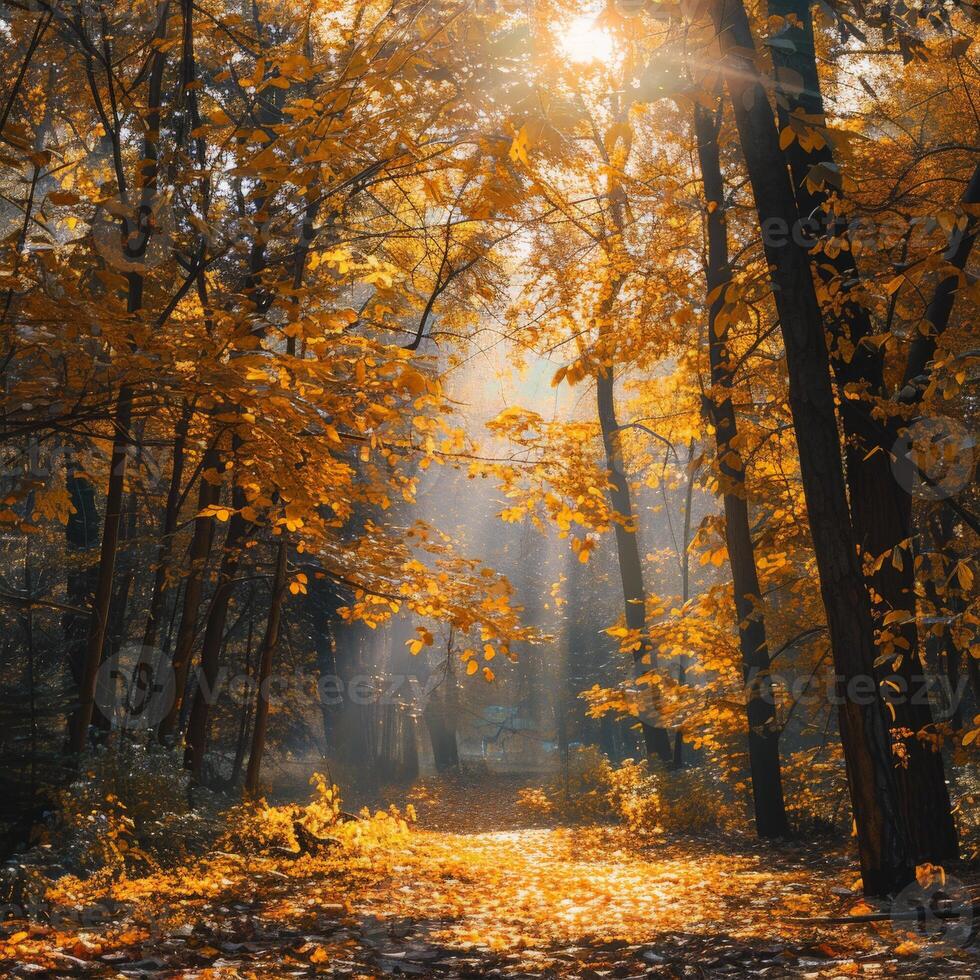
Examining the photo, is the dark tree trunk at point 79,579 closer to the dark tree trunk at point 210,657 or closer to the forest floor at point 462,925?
the dark tree trunk at point 210,657

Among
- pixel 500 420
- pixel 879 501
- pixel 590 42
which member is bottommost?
pixel 879 501

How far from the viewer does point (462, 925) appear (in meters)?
5.27

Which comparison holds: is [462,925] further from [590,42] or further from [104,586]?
[590,42]

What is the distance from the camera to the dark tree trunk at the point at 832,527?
4574mm

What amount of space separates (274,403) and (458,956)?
2781 millimetres

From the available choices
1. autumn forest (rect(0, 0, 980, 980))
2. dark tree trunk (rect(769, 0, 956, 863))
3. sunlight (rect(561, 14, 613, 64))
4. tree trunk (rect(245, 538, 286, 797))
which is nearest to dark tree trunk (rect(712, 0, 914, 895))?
autumn forest (rect(0, 0, 980, 980))

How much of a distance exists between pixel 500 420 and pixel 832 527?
268cm

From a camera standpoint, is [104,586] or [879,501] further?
[104,586]

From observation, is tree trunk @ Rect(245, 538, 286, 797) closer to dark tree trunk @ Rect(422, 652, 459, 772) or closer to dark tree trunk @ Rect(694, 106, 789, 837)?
dark tree trunk @ Rect(694, 106, 789, 837)

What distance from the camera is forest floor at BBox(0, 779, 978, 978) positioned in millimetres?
3893

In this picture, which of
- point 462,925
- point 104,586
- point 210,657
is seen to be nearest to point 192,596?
point 210,657

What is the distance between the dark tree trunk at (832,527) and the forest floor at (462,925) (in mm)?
489

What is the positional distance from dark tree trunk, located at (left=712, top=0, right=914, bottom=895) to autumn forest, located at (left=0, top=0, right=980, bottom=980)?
0.02 m

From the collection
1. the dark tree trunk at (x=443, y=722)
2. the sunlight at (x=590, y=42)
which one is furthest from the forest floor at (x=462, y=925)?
the dark tree trunk at (x=443, y=722)
